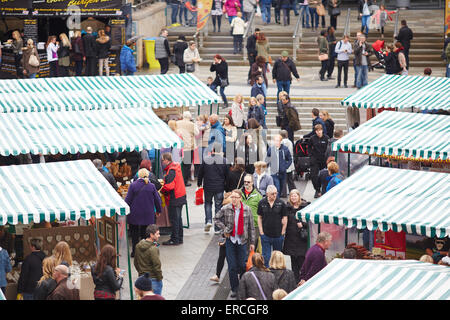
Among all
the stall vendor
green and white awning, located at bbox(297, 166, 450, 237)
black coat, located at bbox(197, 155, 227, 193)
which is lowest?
the stall vendor

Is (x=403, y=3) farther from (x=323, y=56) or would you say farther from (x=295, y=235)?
(x=295, y=235)

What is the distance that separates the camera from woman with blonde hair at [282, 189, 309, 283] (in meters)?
12.7

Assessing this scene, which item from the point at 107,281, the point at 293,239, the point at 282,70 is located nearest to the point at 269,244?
the point at 293,239

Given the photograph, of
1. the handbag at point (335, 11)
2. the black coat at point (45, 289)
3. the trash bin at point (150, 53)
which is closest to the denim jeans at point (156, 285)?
the black coat at point (45, 289)

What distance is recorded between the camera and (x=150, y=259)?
1161 cm

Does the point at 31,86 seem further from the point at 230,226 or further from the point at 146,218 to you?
the point at 230,226

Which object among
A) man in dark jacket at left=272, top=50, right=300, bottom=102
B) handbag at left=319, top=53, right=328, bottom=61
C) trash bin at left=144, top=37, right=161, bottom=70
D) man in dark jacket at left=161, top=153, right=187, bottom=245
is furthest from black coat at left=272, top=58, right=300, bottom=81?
man in dark jacket at left=161, top=153, right=187, bottom=245

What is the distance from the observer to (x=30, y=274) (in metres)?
11.5

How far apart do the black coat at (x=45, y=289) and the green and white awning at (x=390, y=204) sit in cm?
347

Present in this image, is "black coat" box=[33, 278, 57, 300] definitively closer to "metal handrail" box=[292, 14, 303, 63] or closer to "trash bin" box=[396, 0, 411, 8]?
"metal handrail" box=[292, 14, 303, 63]

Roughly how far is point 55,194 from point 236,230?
2.56 metres

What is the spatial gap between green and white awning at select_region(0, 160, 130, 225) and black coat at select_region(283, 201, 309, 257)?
7.66 ft
